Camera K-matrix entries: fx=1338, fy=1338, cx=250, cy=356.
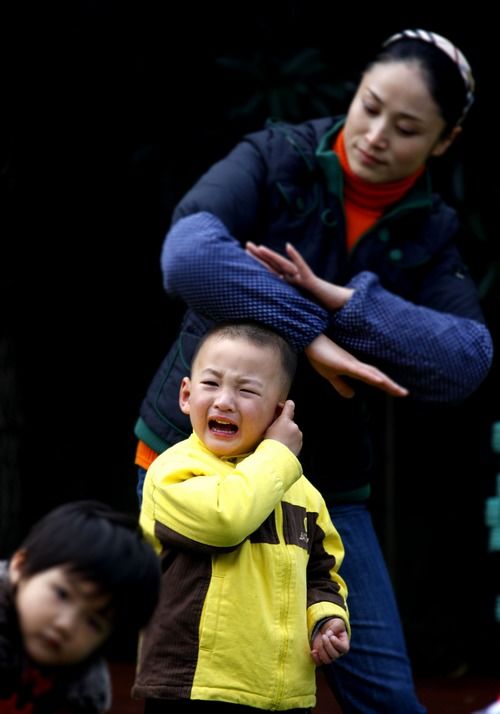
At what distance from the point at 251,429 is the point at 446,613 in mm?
2771

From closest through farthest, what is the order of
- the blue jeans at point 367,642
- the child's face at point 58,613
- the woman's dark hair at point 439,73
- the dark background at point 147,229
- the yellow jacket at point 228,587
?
the child's face at point 58,613 < the yellow jacket at point 228,587 < the blue jeans at point 367,642 < the woman's dark hair at point 439,73 < the dark background at point 147,229

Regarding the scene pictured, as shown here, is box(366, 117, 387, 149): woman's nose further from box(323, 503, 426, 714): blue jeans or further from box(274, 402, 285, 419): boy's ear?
box(323, 503, 426, 714): blue jeans

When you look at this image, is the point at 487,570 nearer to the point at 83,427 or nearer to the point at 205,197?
the point at 83,427

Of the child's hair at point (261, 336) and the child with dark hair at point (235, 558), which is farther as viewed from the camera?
the child's hair at point (261, 336)

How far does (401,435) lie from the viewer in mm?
5234

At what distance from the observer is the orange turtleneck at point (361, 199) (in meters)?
2.93

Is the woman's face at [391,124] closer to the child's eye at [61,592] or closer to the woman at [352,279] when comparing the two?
the woman at [352,279]

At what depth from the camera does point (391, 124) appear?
2918 millimetres

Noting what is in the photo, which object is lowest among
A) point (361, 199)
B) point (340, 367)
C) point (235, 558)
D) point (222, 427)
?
point (235, 558)

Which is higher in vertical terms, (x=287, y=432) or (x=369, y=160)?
(x=369, y=160)

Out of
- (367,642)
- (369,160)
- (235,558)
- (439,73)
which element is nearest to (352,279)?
(369,160)

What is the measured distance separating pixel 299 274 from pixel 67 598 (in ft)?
3.26

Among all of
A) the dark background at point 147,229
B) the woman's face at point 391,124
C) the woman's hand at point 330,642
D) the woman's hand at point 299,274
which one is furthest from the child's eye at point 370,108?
the dark background at point 147,229

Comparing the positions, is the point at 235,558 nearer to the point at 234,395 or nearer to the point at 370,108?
the point at 234,395
